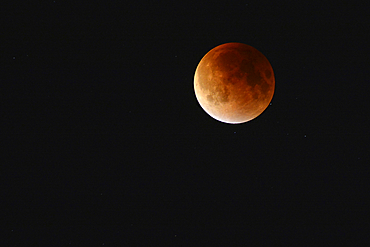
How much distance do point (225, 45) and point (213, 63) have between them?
0.48 m

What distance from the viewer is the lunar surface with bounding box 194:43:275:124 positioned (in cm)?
438

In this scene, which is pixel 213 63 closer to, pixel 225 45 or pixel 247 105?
pixel 225 45

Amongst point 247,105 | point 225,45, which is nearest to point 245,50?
point 225,45

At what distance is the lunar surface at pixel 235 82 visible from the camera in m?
4.38

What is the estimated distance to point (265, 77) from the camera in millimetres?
4531

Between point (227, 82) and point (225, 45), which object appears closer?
point (227, 82)

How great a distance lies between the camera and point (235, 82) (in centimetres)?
437

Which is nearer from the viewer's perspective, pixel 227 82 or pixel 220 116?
pixel 227 82

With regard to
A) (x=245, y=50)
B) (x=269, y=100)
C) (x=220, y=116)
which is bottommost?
(x=220, y=116)

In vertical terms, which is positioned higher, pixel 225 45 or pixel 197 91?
pixel 225 45

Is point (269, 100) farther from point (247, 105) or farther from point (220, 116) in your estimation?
point (220, 116)

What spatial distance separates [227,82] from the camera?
4.39 metres

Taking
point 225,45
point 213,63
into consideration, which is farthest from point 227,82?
point 225,45

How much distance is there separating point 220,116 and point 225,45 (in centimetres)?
116
